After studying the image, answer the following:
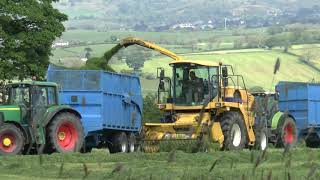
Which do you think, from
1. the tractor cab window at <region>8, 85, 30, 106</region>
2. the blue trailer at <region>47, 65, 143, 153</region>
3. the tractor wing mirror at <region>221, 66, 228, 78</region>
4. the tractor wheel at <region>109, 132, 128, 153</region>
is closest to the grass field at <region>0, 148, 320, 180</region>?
the tractor cab window at <region>8, 85, 30, 106</region>

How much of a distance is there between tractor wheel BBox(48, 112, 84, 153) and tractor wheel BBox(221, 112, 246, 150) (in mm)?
4522

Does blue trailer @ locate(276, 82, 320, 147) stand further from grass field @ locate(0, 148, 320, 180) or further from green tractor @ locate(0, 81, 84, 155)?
grass field @ locate(0, 148, 320, 180)

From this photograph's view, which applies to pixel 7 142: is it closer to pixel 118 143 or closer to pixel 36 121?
pixel 36 121

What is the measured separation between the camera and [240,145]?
918 inches

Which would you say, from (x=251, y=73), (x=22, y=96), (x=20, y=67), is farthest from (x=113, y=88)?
(x=251, y=73)

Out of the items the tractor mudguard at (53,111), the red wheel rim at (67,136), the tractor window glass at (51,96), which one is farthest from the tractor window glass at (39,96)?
the red wheel rim at (67,136)

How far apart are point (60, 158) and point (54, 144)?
3.56m

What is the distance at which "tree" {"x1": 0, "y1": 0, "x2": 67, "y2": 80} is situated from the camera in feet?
122

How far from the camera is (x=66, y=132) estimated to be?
22125mm

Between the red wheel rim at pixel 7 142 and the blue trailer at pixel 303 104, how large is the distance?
47.7ft

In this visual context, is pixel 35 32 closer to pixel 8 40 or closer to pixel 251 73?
pixel 8 40

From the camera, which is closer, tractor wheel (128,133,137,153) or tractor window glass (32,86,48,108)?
tractor window glass (32,86,48,108)

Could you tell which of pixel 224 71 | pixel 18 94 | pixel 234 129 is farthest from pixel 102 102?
pixel 234 129

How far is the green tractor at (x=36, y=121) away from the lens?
67.3 ft
